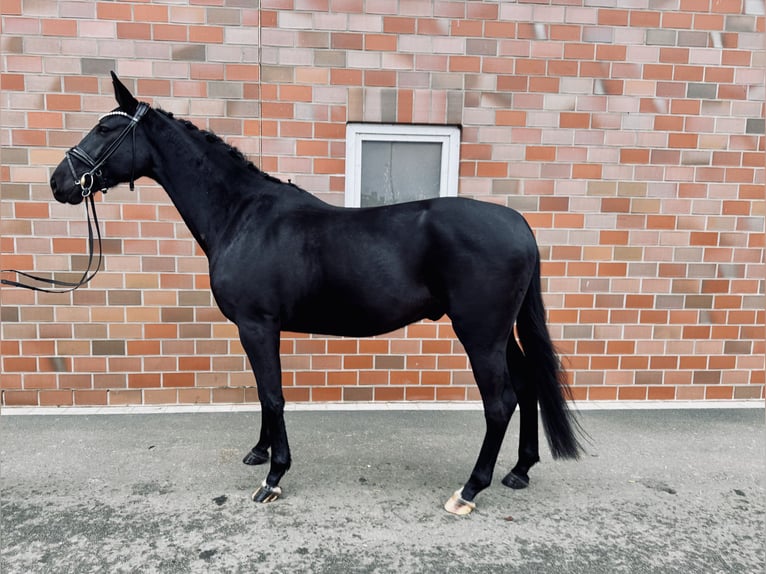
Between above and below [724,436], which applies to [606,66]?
above

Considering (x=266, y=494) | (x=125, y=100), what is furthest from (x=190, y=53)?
(x=266, y=494)

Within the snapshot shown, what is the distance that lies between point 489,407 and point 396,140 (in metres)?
2.12

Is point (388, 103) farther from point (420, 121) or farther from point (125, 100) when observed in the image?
point (125, 100)

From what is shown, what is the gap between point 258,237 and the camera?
2408 mm

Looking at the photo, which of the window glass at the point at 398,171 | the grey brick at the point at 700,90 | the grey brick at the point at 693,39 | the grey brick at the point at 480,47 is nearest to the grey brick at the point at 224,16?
the window glass at the point at 398,171

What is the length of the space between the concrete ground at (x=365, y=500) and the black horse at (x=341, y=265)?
215 millimetres

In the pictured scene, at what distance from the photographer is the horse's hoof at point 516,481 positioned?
2.54 metres

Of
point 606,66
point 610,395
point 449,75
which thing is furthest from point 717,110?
point 610,395

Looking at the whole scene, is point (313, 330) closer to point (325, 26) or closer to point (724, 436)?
point (325, 26)

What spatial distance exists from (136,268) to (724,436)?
13.8ft

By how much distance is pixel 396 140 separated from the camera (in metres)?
3.57

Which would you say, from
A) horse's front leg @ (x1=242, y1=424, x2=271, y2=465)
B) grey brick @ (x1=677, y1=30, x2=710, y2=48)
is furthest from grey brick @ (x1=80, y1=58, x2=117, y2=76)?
grey brick @ (x1=677, y1=30, x2=710, y2=48)

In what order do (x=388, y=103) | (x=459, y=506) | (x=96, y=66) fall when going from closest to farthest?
(x=459, y=506), (x=96, y=66), (x=388, y=103)

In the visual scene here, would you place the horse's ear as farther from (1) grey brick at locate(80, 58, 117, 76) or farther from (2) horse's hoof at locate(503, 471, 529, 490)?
(2) horse's hoof at locate(503, 471, 529, 490)
